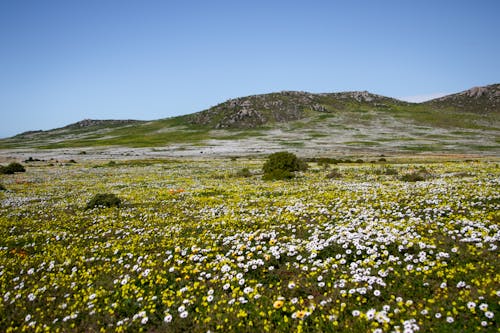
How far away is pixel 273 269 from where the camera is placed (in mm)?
9336

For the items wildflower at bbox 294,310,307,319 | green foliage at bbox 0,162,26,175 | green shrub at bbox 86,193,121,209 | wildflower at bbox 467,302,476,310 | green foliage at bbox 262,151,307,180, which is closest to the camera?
wildflower at bbox 467,302,476,310

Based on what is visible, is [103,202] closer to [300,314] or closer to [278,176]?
[278,176]

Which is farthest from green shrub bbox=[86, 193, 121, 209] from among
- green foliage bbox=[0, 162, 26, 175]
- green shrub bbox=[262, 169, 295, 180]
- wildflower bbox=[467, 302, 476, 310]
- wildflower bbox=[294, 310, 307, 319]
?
green foliage bbox=[0, 162, 26, 175]

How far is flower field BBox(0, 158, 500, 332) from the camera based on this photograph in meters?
7.05

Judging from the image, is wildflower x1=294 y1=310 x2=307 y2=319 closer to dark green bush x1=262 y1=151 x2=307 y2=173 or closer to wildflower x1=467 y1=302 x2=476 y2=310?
wildflower x1=467 y1=302 x2=476 y2=310

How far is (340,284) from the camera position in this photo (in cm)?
788

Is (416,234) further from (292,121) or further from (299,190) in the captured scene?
(292,121)

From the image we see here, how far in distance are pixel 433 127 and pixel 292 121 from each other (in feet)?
261

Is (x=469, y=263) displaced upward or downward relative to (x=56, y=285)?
upward

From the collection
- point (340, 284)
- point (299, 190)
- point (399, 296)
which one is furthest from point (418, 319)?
point (299, 190)

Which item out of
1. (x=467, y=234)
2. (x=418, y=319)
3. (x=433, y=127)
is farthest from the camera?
(x=433, y=127)

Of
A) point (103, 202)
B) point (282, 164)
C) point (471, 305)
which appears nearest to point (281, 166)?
point (282, 164)

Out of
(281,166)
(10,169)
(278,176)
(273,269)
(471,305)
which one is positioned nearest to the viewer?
(471,305)

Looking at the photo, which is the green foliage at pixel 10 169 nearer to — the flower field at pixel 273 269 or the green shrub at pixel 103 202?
the green shrub at pixel 103 202
